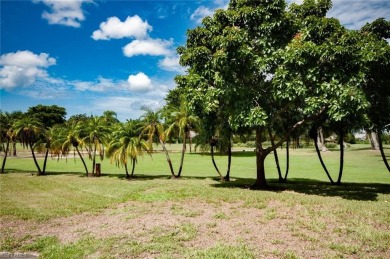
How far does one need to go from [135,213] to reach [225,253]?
19.3ft

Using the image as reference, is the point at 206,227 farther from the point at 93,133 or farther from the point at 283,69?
the point at 93,133

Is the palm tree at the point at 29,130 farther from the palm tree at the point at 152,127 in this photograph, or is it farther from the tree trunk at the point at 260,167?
the tree trunk at the point at 260,167

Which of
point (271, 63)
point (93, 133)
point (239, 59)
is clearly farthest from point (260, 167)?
point (93, 133)

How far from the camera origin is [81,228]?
11.8 m

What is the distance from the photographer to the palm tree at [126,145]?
2575 centimetres

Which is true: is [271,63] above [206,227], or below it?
above

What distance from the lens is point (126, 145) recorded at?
26.5 m

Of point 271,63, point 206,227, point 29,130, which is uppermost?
point 271,63

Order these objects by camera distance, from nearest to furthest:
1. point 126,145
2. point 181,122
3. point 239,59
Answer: point 239,59
point 181,122
point 126,145

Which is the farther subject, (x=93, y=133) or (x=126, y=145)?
(x=93, y=133)

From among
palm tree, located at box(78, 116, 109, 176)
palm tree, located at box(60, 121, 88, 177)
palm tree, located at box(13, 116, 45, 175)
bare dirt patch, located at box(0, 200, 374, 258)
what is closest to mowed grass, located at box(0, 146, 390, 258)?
bare dirt patch, located at box(0, 200, 374, 258)

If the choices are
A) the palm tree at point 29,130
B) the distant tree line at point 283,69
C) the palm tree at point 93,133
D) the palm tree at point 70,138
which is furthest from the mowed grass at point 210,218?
the palm tree at point 29,130

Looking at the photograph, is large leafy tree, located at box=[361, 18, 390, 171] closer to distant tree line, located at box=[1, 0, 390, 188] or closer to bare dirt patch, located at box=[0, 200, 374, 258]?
distant tree line, located at box=[1, 0, 390, 188]

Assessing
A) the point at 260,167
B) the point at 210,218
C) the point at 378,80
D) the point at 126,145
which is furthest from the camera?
the point at 126,145
